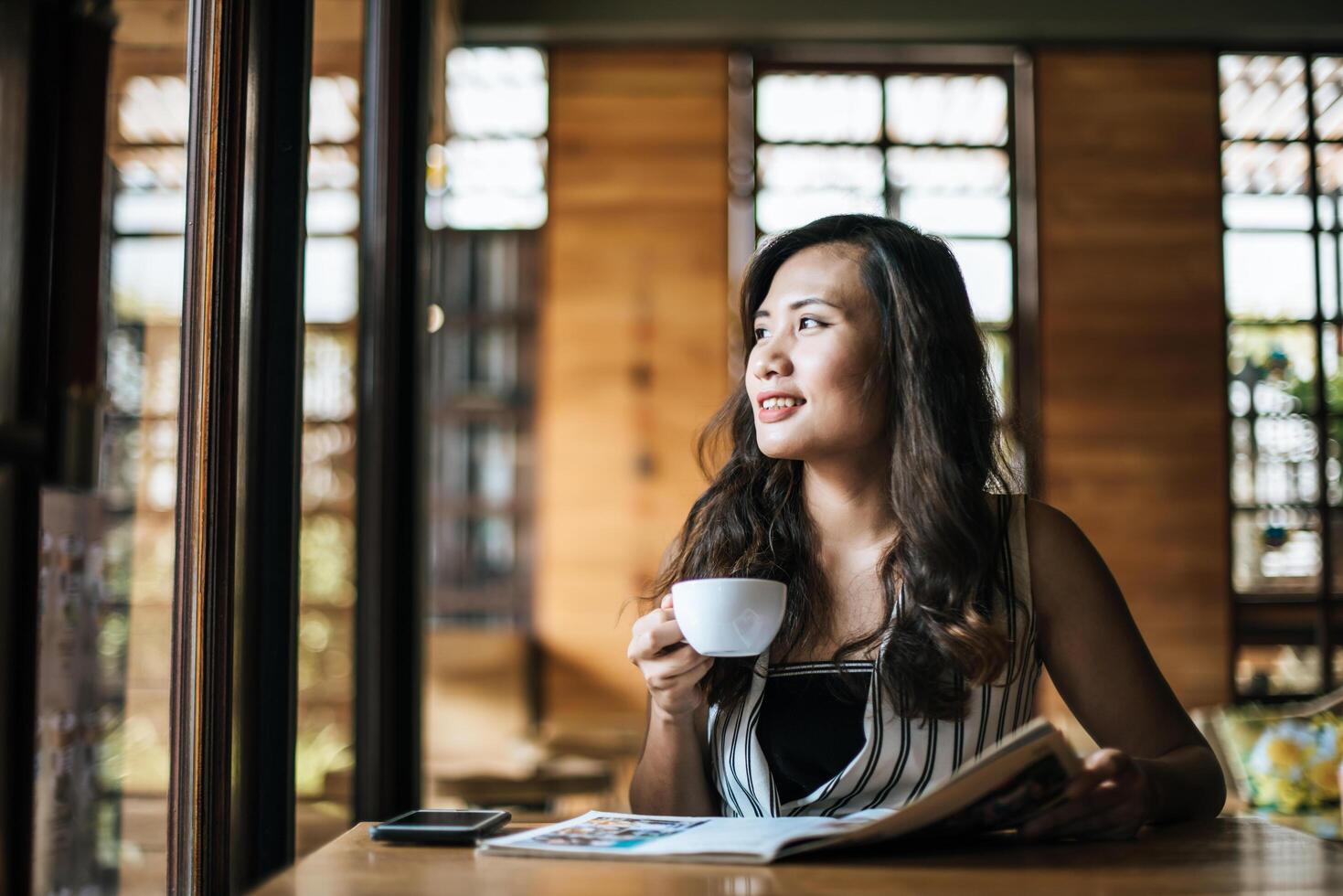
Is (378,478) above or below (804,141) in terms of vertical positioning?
below

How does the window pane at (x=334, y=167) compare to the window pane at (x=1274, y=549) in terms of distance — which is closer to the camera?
the window pane at (x=334, y=167)

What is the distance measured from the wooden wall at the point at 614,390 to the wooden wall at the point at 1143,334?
1627 millimetres

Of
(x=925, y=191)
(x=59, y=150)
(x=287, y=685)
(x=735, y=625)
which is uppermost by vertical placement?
(x=925, y=191)

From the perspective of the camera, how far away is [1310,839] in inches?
39.7

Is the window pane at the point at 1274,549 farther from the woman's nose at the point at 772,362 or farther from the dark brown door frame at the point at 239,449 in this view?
the dark brown door frame at the point at 239,449

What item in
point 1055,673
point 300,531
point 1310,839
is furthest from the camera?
point 300,531

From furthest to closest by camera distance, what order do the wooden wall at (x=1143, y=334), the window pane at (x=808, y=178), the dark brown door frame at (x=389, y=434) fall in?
the window pane at (x=808, y=178) < the wooden wall at (x=1143, y=334) < the dark brown door frame at (x=389, y=434)

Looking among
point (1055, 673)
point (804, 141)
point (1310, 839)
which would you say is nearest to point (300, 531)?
point (1055, 673)

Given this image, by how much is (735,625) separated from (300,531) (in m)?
0.90

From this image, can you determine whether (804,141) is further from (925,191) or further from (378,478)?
(378,478)

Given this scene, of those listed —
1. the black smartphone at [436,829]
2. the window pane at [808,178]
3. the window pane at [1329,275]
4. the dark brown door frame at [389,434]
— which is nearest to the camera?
the black smartphone at [436,829]

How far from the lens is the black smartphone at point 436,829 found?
0.96m

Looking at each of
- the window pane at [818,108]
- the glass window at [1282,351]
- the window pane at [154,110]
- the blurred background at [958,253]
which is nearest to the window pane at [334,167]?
the window pane at [154,110]

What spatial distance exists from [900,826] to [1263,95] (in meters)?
6.25
